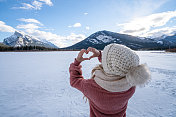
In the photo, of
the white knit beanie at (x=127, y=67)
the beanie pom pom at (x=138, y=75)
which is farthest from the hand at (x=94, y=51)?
A: the beanie pom pom at (x=138, y=75)

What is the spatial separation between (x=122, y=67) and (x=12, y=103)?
11.2 ft

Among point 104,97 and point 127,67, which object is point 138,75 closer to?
point 127,67

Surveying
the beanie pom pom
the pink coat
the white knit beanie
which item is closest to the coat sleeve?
the pink coat

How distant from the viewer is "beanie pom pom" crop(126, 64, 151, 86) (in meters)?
0.79

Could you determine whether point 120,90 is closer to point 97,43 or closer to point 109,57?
point 109,57

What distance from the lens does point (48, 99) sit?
3.12m

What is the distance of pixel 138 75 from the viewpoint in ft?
2.61

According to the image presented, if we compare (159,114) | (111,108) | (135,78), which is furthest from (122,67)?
(159,114)

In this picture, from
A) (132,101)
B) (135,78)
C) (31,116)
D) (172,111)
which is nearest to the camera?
(135,78)

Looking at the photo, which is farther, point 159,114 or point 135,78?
point 159,114

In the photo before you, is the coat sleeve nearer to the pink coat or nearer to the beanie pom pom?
the pink coat

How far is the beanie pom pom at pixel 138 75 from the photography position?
2.58 ft

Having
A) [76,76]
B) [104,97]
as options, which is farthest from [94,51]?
[104,97]

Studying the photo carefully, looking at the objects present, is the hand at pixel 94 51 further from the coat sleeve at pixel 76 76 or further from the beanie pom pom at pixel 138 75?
the beanie pom pom at pixel 138 75
